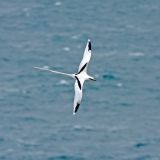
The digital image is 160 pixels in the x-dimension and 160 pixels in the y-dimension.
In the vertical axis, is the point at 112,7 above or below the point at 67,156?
above

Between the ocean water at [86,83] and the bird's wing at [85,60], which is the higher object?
the bird's wing at [85,60]

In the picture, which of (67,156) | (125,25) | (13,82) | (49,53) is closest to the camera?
(67,156)

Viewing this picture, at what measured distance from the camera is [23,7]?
195 m

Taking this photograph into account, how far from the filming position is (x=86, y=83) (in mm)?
158000

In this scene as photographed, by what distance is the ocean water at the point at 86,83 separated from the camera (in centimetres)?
14525

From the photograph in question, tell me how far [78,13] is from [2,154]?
5718cm

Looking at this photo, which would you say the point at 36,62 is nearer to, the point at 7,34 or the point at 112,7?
the point at 7,34

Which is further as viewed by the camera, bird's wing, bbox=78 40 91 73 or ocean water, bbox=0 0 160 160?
ocean water, bbox=0 0 160 160

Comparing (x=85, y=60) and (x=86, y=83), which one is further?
(x=86, y=83)

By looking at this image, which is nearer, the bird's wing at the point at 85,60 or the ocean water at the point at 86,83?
the bird's wing at the point at 85,60

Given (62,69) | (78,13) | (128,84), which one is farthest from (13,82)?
(78,13)

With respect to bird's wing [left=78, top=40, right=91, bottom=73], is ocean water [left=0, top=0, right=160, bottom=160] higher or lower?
lower

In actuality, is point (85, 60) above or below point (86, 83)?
above

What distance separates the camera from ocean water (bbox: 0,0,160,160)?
477ft
